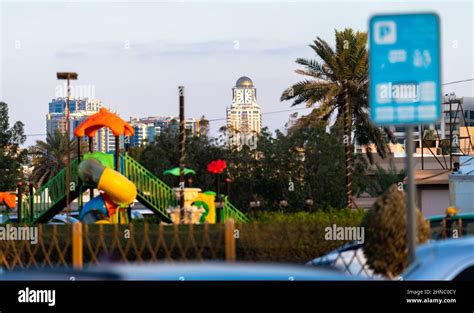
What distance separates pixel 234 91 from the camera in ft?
25.3

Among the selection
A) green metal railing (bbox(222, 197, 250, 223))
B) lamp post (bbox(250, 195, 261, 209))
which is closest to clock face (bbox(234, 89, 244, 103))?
green metal railing (bbox(222, 197, 250, 223))

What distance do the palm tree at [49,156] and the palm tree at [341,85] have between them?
2.32 m

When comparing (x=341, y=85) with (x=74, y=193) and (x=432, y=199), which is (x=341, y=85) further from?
(x=74, y=193)

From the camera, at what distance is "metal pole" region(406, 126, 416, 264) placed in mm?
6105

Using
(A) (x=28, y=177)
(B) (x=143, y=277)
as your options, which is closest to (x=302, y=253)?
(B) (x=143, y=277)

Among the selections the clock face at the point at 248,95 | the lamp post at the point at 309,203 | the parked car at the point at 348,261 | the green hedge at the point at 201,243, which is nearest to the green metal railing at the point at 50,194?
the lamp post at the point at 309,203

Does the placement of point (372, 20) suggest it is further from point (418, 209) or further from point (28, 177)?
point (28, 177)

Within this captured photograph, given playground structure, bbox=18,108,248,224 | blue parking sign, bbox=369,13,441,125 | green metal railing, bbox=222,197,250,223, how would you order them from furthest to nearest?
playground structure, bbox=18,108,248,224, green metal railing, bbox=222,197,250,223, blue parking sign, bbox=369,13,441,125

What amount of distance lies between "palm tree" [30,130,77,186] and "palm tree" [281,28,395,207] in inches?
91.2

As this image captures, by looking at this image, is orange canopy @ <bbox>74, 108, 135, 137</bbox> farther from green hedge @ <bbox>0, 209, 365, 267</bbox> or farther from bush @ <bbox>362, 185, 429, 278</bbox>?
bush @ <bbox>362, 185, 429, 278</bbox>

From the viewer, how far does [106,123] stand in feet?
31.8

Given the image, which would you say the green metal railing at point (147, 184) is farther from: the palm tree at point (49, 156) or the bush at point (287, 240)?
the bush at point (287, 240)
